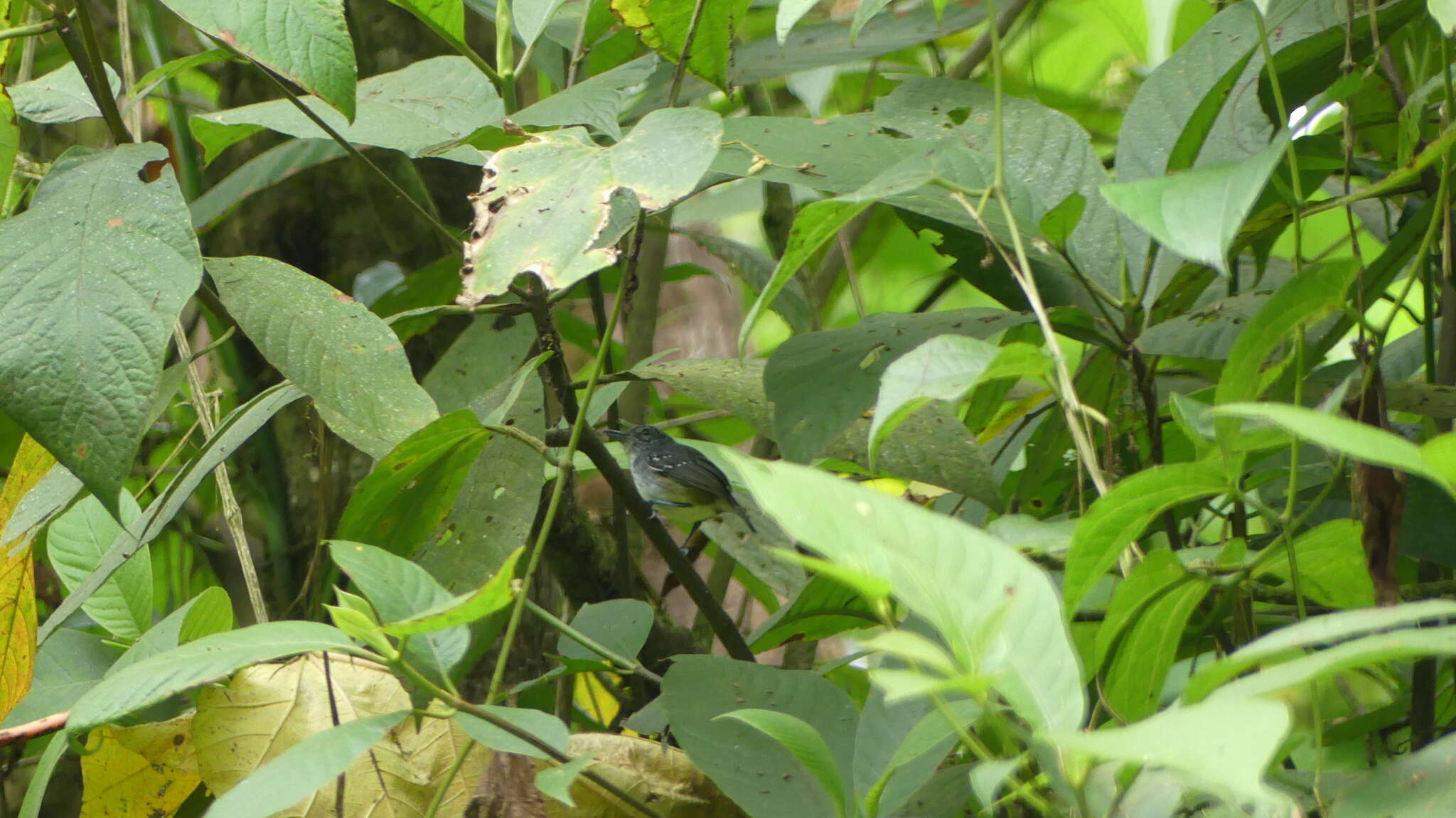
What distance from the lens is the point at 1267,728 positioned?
1.15 feet

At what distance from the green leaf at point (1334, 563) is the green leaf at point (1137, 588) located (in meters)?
0.09

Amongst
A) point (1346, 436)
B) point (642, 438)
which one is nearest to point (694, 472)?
point (642, 438)

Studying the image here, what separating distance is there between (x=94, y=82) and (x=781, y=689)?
28.5 inches

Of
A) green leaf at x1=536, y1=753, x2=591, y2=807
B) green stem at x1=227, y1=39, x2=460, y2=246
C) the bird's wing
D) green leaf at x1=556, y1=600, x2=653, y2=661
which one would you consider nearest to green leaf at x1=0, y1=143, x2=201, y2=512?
green stem at x1=227, y1=39, x2=460, y2=246

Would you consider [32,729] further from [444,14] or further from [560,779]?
[444,14]

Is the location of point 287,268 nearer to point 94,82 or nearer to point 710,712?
point 94,82

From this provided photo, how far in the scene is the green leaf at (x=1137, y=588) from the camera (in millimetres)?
625

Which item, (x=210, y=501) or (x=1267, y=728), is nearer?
(x=1267, y=728)

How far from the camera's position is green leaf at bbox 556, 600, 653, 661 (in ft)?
3.23

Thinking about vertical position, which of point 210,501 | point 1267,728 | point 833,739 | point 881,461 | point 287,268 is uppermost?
point 1267,728

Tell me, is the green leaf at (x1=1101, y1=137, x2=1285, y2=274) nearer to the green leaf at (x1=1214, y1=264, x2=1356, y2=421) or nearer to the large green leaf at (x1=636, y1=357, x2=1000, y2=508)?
the green leaf at (x1=1214, y1=264, x2=1356, y2=421)

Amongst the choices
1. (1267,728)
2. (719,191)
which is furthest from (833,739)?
(719,191)

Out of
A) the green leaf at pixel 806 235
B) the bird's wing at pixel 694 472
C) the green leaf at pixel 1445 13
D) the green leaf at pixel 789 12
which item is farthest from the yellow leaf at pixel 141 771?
the bird's wing at pixel 694 472

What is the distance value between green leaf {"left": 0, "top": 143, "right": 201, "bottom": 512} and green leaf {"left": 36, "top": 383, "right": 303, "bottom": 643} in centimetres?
20
